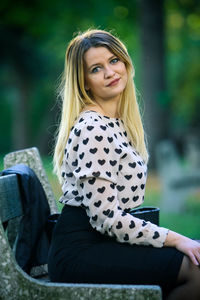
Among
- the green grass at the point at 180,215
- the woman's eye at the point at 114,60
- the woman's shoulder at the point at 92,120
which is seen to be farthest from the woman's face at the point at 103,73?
the green grass at the point at 180,215

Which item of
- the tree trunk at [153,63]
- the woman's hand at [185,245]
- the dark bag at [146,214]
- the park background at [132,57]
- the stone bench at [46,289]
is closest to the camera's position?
the stone bench at [46,289]

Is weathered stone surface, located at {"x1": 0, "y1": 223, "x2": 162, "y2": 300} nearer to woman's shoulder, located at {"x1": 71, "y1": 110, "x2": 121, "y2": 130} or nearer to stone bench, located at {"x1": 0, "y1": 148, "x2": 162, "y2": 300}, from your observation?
stone bench, located at {"x1": 0, "y1": 148, "x2": 162, "y2": 300}

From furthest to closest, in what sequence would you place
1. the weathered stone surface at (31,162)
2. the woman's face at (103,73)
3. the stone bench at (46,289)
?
the weathered stone surface at (31,162) < the woman's face at (103,73) < the stone bench at (46,289)

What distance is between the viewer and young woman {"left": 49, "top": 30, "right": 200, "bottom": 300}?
2.34 meters

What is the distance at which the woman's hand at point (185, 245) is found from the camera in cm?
231

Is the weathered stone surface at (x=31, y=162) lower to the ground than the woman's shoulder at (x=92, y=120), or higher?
lower

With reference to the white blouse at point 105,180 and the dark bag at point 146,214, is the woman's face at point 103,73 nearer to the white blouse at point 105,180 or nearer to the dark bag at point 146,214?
the white blouse at point 105,180

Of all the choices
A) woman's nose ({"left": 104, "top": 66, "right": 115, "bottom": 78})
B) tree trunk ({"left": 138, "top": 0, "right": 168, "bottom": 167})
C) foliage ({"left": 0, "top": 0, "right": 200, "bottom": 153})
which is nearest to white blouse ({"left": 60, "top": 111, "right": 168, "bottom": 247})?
woman's nose ({"left": 104, "top": 66, "right": 115, "bottom": 78})

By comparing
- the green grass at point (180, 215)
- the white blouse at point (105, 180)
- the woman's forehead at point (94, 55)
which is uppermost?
the woman's forehead at point (94, 55)

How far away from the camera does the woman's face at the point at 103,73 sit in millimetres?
2748

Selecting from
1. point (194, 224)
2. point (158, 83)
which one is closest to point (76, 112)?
point (194, 224)

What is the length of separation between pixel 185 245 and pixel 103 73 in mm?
932

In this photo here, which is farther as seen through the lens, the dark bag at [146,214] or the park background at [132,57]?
the park background at [132,57]

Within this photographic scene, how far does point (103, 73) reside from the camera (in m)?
2.77
